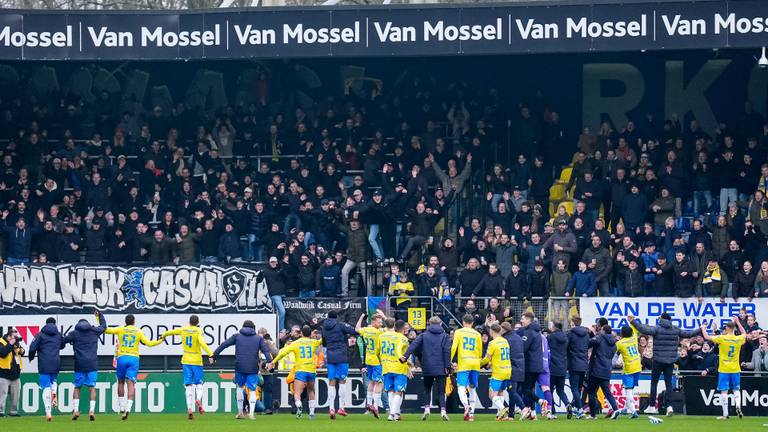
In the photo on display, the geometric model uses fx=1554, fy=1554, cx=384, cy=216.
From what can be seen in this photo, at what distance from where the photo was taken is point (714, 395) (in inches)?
1104

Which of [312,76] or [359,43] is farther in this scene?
[312,76]

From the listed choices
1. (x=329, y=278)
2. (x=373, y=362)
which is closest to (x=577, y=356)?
(x=373, y=362)

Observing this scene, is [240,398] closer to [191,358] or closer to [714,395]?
[191,358]

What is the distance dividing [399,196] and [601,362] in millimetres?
8836

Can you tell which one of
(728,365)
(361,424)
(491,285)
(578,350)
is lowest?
(361,424)

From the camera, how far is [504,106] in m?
38.0

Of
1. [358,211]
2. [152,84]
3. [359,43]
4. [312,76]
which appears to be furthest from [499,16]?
[152,84]

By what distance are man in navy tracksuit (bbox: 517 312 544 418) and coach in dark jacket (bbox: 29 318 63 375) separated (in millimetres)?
8249

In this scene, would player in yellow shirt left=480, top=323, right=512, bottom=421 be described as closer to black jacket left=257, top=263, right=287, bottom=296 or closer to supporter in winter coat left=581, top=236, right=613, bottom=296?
supporter in winter coat left=581, top=236, right=613, bottom=296

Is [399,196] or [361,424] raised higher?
[399,196]

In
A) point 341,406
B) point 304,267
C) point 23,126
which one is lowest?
point 341,406

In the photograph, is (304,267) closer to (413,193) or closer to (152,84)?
(413,193)

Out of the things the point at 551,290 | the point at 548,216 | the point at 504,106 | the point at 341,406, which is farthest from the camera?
the point at 504,106

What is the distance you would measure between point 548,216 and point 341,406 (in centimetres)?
1037
